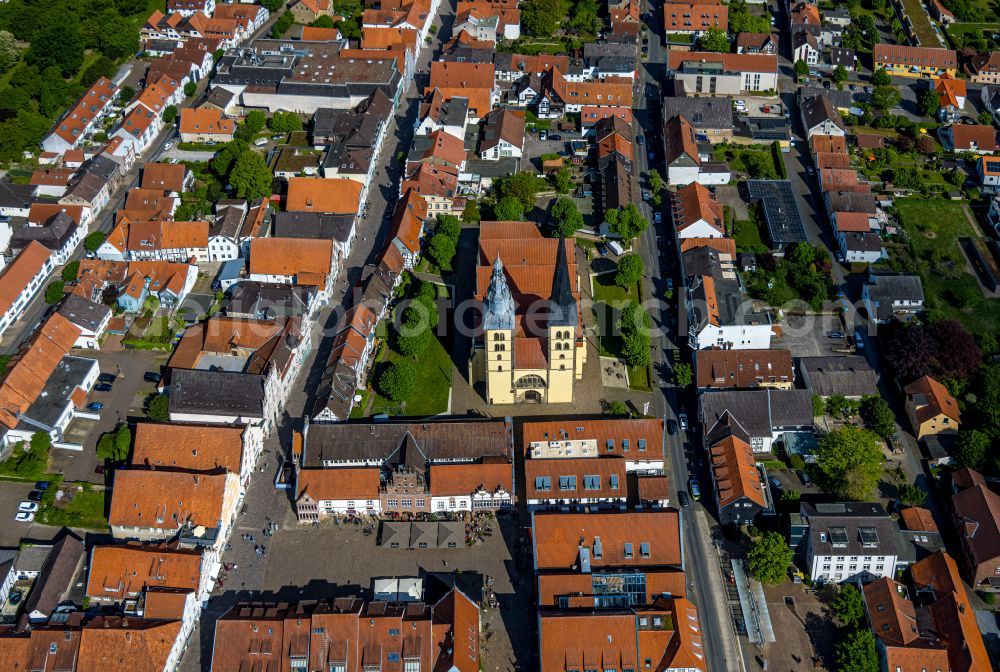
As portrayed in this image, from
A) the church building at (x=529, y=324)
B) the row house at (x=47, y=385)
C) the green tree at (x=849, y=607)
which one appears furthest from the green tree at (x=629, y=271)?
the row house at (x=47, y=385)

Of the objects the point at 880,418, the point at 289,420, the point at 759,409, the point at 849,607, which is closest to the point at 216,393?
the point at 289,420

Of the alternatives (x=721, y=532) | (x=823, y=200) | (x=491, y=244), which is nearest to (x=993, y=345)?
(x=823, y=200)

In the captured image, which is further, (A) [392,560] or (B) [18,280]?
(B) [18,280]

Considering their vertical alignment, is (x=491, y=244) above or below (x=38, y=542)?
above

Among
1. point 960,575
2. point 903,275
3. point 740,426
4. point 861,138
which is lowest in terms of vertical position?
point 960,575

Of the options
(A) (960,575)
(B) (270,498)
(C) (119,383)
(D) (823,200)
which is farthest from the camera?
(D) (823,200)

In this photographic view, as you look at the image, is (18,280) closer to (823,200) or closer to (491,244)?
(491,244)

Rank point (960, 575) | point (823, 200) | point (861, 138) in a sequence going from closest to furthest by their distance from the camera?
point (960, 575) < point (823, 200) < point (861, 138)

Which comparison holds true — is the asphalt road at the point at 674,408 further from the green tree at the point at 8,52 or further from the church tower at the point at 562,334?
the green tree at the point at 8,52
